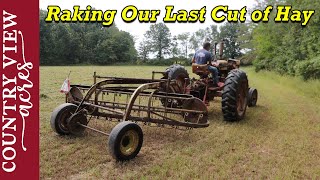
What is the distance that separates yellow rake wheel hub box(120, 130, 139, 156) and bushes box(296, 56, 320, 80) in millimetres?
11088

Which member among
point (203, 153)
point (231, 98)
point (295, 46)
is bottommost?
point (203, 153)

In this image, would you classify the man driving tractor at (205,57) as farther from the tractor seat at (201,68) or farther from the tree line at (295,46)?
the tree line at (295,46)

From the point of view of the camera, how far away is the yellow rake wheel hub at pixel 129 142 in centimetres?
457

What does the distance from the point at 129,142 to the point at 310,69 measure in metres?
12.0

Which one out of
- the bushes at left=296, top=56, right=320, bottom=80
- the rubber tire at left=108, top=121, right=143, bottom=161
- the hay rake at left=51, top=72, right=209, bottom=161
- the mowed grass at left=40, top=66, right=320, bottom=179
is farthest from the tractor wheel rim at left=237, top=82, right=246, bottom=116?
the bushes at left=296, top=56, right=320, bottom=80

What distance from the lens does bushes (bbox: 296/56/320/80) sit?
44.3 feet

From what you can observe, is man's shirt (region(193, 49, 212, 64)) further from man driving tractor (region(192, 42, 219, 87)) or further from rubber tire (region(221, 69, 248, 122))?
rubber tire (region(221, 69, 248, 122))

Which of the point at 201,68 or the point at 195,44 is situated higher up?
the point at 195,44

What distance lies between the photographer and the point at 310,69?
1413 centimetres

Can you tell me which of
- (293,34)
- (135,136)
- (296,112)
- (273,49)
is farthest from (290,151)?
(273,49)

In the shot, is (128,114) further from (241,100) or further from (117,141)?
(241,100)

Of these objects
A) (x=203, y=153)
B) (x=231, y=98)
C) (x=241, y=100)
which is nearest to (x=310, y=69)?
(x=241, y=100)

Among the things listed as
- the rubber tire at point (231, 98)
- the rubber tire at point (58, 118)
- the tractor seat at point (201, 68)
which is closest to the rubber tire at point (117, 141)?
the rubber tire at point (58, 118)

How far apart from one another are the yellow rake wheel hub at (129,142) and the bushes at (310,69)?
1109 cm
